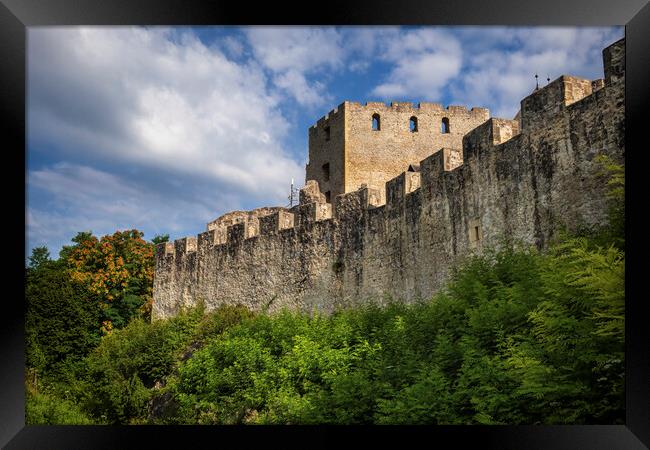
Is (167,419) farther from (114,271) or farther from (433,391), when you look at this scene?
(114,271)

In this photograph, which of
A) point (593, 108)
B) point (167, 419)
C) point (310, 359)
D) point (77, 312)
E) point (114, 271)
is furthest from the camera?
point (114, 271)

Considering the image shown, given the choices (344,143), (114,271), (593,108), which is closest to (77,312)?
(114,271)

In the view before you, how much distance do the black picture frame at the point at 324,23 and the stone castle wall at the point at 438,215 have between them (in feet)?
8.46

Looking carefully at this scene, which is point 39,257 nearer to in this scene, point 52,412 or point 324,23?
point 52,412

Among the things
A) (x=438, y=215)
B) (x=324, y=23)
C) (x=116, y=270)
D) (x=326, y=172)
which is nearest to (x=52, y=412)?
(x=438, y=215)

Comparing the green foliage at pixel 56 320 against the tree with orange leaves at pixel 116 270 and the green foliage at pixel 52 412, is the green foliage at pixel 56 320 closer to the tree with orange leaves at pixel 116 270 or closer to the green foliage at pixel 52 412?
the tree with orange leaves at pixel 116 270

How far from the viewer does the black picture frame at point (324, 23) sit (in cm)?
654

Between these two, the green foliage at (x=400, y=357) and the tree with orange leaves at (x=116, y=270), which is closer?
the green foliage at (x=400, y=357)

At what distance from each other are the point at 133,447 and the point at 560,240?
614 centimetres

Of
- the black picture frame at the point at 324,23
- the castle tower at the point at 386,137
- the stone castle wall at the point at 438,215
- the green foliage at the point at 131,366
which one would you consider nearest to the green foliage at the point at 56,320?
the green foliage at the point at 131,366

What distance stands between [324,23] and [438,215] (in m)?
6.84

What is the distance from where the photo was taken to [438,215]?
13.1 metres

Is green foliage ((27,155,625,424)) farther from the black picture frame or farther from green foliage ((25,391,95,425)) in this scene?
the black picture frame

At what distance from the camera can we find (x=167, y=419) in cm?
1570
